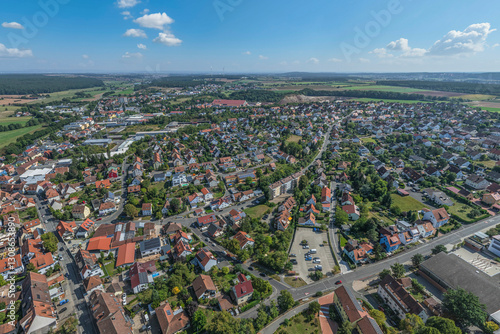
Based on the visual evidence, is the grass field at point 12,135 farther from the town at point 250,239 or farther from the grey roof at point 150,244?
the grey roof at point 150,244

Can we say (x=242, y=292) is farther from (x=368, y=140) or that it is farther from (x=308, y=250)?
(x=368, y=140)

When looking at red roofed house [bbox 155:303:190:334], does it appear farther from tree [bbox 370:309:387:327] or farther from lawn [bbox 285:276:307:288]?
tree [bbox 370:309:387:327]

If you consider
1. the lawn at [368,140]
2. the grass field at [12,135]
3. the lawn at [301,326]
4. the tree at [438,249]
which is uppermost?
the grass field at [12,135]

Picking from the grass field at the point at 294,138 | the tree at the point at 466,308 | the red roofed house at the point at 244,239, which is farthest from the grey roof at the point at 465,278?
the grass field at the point at 294,138

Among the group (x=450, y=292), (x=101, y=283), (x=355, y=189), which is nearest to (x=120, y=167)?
(x=101, y=283)

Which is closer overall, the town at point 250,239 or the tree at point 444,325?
the tree at point 444,325

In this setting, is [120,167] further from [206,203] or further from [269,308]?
[269,308]

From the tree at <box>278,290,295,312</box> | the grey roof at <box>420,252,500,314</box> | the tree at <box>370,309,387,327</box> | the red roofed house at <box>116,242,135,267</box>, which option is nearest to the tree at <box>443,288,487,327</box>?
the grey roof at <box>420,252,500,314</box>

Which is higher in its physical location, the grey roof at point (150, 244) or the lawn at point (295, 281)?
the grey roof at point (150, 244)
